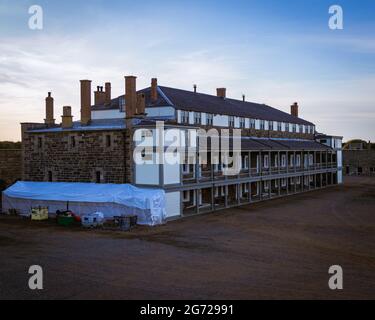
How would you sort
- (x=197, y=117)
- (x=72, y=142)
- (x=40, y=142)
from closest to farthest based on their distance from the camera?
(x=72, y=142) → (x=40, y=142) → (x=197, y=117)

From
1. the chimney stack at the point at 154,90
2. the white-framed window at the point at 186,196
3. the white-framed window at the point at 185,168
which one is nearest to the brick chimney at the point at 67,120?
the chimney stack at the point at 154,90

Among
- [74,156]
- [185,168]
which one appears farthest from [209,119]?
[74,156]

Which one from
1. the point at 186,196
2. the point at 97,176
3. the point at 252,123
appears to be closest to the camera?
the point at 97,176

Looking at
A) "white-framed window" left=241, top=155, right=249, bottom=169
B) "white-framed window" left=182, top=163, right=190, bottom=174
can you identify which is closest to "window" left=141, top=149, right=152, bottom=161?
"white-framed window" left=182, top=163, right=190, bottom=174

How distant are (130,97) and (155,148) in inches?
209

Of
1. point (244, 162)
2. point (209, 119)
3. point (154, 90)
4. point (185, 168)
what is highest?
point (154, 90)

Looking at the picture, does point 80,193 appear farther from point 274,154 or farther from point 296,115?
point 296,115

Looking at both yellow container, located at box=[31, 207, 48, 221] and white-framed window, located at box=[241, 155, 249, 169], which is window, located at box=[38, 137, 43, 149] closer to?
yellow container, located at box=[31, 207, 48, 221]

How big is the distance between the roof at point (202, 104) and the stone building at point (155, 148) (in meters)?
0.12

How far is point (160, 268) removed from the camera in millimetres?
20703

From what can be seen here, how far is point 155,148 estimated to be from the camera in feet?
111

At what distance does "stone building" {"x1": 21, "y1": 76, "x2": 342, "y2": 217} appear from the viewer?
34531 millimetres

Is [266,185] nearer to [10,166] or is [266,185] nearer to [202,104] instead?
[202,104]
